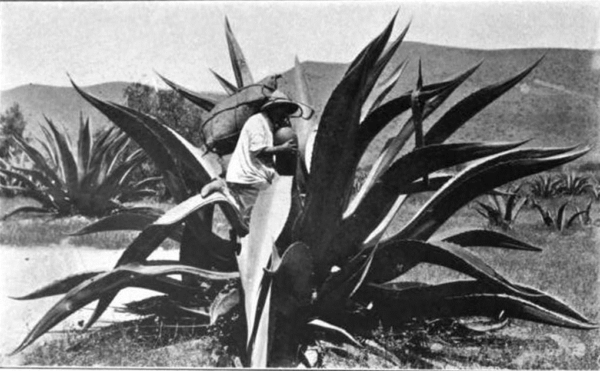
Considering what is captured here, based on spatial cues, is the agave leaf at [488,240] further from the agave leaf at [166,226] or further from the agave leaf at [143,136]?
the agave leaf at [143,136]

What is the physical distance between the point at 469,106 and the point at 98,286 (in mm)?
2080

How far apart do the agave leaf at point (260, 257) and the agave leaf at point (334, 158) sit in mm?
150

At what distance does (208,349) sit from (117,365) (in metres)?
0.49

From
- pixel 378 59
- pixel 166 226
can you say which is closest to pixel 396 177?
pixel 378 59

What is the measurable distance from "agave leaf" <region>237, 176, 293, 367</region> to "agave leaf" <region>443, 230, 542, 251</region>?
1012mm

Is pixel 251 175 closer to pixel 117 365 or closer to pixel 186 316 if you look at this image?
pixel 186 316

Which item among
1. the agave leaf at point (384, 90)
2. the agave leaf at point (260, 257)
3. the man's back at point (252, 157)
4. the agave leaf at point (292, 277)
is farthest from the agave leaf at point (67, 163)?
the agave leaf at point (292, 277)

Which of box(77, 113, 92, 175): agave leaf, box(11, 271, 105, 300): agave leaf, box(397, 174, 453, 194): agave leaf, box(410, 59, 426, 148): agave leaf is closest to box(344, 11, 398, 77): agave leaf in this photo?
box(410, 59, 426, 148): agave leaf

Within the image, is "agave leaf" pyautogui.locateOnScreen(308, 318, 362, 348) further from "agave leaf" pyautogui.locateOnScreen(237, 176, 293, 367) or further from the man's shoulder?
the man's shoulder

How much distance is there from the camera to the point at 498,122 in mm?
5809

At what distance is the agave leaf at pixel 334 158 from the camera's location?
3.52 meters

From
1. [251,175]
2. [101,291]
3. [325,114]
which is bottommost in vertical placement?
[101,291]

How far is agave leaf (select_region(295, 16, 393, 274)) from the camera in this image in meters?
3.52

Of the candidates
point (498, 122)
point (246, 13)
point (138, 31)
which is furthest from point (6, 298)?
point (498, 122)
